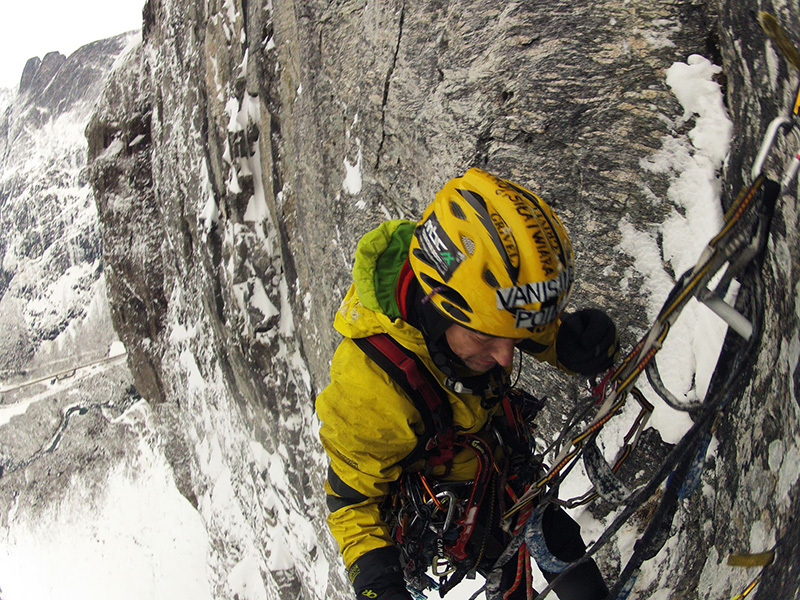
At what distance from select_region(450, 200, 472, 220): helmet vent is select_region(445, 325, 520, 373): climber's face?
421 mm

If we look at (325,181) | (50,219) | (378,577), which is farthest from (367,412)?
(50,219)

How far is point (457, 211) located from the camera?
1.89 meters

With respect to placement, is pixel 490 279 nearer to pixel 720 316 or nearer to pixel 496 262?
pixel 496 262

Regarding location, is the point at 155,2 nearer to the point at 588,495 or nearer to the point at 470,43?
the point at 470,43

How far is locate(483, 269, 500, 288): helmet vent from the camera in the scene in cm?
177

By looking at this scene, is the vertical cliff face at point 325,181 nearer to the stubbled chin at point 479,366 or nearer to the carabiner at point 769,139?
the carabiner at point 769,139

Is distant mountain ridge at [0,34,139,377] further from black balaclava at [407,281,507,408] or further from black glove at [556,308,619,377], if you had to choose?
black glove at [556,308,619,377]

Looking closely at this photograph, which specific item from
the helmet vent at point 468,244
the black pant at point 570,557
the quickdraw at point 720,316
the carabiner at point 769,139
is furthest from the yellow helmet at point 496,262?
the black pant at point 570,557

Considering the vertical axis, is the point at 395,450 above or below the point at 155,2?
below

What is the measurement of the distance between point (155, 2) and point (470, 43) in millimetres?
9641

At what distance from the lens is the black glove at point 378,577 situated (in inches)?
85.7

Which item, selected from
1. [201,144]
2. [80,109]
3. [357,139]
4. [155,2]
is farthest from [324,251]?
[80,109]

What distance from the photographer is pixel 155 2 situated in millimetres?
10367

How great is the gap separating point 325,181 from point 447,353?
14.8 feet
